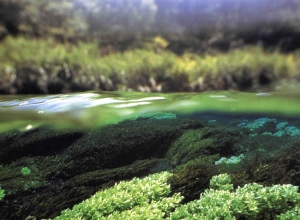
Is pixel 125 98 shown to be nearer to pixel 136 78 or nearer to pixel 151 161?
pixel 136 78

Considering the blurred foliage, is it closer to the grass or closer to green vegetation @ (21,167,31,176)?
the grass

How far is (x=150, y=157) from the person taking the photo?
9.41 feet

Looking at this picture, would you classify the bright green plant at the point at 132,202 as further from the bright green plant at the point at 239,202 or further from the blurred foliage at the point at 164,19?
the blurred foliage at the point at 164,19

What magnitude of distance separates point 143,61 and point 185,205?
154 centimetres

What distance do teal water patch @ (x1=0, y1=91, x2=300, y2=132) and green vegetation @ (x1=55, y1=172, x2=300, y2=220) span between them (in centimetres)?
60

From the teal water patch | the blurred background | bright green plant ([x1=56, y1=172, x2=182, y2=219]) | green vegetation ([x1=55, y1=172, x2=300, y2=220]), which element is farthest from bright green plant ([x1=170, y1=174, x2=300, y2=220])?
the blurred background

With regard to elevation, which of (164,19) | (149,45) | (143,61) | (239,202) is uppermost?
(164,19)

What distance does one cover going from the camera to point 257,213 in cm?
270

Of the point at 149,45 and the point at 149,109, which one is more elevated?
the point at 149,45

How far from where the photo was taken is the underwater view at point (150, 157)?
2.68m

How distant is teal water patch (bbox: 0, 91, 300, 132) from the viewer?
9.91 ft

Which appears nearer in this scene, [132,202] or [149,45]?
[132,202]

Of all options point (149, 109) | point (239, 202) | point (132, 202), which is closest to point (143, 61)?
point (149, 109)

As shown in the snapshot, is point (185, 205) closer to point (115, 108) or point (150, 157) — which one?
point (150, 157)
